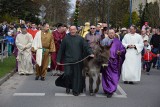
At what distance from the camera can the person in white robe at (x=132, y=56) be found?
15.5m

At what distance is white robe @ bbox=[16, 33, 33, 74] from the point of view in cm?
1786

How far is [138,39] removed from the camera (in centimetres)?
1553

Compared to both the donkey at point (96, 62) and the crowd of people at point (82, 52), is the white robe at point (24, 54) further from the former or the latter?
the donkey at point (96, 62)

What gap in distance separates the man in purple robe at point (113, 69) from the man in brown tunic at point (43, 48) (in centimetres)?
373

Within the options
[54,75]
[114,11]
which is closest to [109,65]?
[54,75]

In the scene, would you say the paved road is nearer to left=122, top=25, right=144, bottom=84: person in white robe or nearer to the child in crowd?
left=122, top=25, right=144, bottom=84: person in white robe

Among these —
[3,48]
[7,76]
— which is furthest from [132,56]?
[3,48]

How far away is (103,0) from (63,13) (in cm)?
1671

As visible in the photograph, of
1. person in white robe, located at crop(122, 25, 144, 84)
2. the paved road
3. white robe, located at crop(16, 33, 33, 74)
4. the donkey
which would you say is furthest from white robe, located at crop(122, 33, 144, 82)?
white robe, located at crop(16, 33, 33, 74)

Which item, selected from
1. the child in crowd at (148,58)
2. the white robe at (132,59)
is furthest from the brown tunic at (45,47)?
the child in crowd at (148,58)

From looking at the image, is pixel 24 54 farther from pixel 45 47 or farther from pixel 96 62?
pixel 96 62

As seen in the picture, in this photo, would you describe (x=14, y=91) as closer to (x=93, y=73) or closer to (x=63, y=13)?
(x=93, y=73)

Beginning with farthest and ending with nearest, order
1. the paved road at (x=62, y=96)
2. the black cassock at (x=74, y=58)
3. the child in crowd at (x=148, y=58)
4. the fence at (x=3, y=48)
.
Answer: the fence at (x=3, y=48) < the child in crowd at (x=148, y=58) < the black cassock at (x=74, y=58) < the paved road at (x=62, y=96)

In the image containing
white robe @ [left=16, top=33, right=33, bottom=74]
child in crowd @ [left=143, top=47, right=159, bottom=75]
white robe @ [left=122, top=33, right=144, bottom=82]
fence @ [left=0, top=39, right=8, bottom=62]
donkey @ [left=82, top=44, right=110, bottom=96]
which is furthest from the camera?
fence @ [left=0, top=39, right=8, bottom=62]
